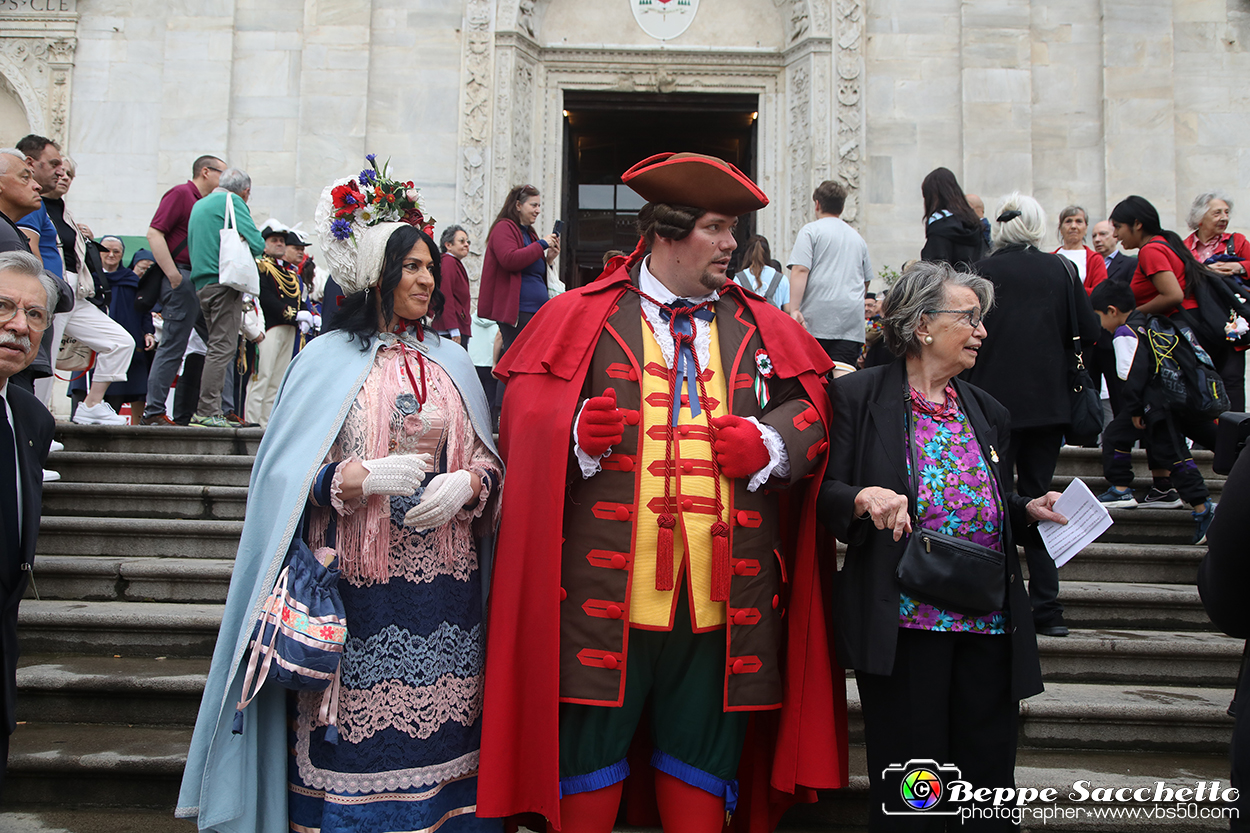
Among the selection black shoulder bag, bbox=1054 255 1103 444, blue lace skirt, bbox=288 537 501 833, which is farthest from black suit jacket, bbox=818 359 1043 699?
black shoulder bag, bbox=1054 255 1103 444

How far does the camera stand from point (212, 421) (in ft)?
23.2

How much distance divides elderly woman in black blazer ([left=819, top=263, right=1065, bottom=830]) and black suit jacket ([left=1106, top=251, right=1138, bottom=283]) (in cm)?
440

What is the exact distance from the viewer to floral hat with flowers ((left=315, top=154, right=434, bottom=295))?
2783mm

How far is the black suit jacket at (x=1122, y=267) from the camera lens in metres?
6.67

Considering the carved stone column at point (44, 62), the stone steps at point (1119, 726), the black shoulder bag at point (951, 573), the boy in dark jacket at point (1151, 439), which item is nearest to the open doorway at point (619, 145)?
the carved stone column at point (44, 62)

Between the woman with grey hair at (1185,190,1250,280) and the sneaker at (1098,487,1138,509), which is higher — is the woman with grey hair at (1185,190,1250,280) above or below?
above

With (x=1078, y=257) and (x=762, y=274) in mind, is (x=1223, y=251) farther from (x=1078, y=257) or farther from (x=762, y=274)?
(x=762, y=274)

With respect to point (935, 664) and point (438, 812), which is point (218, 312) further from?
point (935, 664)

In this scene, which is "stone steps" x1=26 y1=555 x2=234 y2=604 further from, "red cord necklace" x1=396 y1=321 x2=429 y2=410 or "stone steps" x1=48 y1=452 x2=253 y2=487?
"red cord necklace" x1=396 y1=321 x2=429 y2=410

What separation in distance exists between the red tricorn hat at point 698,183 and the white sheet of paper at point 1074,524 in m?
1.24

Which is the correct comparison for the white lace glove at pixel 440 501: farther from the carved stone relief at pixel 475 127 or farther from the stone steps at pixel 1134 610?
the carved stone relief at pixel 475 127

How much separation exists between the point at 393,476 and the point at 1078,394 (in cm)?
362

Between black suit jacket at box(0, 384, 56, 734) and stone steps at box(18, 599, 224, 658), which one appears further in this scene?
stone steps at box(18, 599, 224, 658)

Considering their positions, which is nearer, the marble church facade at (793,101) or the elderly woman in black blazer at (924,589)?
the elderly woman in black blazer at (924,589)
